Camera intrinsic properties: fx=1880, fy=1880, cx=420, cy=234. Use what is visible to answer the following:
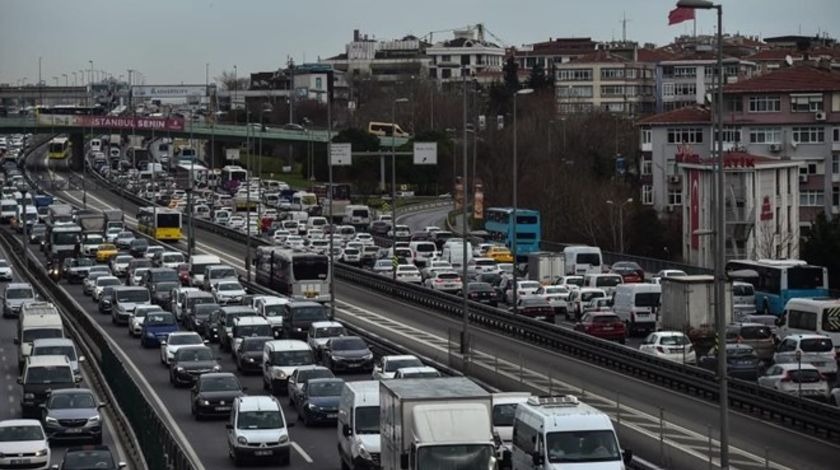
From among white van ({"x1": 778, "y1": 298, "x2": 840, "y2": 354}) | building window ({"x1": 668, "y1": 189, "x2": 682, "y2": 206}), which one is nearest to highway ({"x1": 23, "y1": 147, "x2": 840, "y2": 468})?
white van ({"x1": 778, "y1": 298, "x2": 840, "y2": 354})

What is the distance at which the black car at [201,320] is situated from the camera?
62.1m

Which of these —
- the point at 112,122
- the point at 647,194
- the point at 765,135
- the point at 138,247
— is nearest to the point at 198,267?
the point at 138,247

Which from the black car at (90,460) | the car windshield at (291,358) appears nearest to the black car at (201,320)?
the car windshield at (291,358)

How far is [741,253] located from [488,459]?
A: 63.7 metres

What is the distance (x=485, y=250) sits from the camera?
9594 centimetres

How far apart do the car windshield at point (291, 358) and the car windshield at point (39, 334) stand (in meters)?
10.3

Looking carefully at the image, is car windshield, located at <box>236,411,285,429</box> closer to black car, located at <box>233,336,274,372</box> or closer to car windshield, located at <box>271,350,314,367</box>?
car windshield, located at <box>271,350,314,367</box>

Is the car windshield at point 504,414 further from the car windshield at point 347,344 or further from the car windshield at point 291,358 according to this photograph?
the car windshield at point 347,344

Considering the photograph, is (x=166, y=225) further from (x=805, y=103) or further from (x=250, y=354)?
(x=250, y=354)

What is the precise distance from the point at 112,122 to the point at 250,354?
139961 mm

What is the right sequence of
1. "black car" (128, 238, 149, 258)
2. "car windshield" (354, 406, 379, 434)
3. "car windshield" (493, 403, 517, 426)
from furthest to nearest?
"black car" (128, 238, 149, 258) < "car windshield" (493, 403, 517, 426) < "car windshield" (354, 406, 379, 434)

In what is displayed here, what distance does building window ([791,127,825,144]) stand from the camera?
109 meters

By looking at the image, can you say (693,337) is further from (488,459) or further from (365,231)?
(365,231)

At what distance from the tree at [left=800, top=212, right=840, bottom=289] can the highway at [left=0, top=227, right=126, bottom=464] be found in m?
32.7
